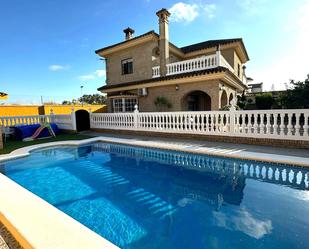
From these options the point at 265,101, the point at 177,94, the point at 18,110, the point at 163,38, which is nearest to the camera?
the point at 177,94

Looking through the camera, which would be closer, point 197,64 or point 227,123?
point 227,123

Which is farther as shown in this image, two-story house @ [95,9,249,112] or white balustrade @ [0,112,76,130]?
white balustrade @ [0,112,76,130]

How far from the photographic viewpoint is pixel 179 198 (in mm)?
5062

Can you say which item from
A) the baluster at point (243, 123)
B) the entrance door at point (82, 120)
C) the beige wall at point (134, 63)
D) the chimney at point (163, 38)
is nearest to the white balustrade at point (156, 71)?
the chimney at point (163, 38)

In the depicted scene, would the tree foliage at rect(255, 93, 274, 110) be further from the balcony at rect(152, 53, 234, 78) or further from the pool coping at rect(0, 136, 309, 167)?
the pool coping at rect(0, 136, 309, 167)

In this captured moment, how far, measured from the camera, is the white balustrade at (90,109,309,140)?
28.1ft

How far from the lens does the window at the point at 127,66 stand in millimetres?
21056

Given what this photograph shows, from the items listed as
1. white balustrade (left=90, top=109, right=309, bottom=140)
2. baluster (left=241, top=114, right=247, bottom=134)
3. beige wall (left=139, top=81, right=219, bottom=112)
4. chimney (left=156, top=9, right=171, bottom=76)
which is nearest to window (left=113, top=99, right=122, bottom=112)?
beige wall (left=139, top=81, right=219, bottom=112)

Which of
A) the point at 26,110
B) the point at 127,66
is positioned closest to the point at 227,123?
the point at 127,66

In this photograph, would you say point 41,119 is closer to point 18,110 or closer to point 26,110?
point 18,110

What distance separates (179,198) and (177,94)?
38.5 ft

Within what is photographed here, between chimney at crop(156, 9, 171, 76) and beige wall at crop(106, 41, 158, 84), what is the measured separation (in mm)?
1682

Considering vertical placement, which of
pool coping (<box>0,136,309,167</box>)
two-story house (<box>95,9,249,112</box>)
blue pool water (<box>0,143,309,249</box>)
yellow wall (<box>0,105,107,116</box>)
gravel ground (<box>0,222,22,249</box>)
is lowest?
blue pool water (<box>0,143,309,249</box>)

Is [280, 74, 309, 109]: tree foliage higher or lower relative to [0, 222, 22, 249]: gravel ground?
higher
